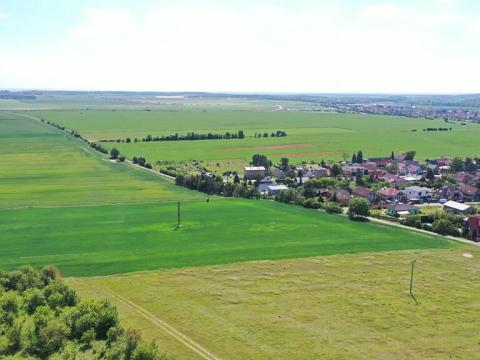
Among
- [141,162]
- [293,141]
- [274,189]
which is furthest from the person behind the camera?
[293,141]

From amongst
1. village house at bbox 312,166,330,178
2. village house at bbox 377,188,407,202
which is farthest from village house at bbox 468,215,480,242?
village house at bbox 312,166,330,178

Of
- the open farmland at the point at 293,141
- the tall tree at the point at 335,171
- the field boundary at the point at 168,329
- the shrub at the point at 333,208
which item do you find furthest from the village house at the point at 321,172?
the field boundary at the point at 168,329

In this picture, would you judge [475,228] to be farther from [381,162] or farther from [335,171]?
[381,162]

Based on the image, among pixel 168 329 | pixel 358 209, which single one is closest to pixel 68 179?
pixel 358 209

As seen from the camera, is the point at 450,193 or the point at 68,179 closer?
the point at 450,193

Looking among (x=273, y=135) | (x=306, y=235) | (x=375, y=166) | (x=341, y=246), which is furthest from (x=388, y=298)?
(x=273, y=135)

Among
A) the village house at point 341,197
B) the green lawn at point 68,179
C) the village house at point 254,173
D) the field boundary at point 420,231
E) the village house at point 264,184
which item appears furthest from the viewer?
the village house at point 254,173

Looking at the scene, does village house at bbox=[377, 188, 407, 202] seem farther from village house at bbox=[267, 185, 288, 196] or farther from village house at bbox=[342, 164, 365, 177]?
village house at bbox=[342, 164, 365, 177]

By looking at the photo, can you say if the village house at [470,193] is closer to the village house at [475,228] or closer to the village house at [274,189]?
the village house at [475,228]

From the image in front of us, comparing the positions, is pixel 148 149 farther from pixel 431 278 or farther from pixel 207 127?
pixel 431 278
